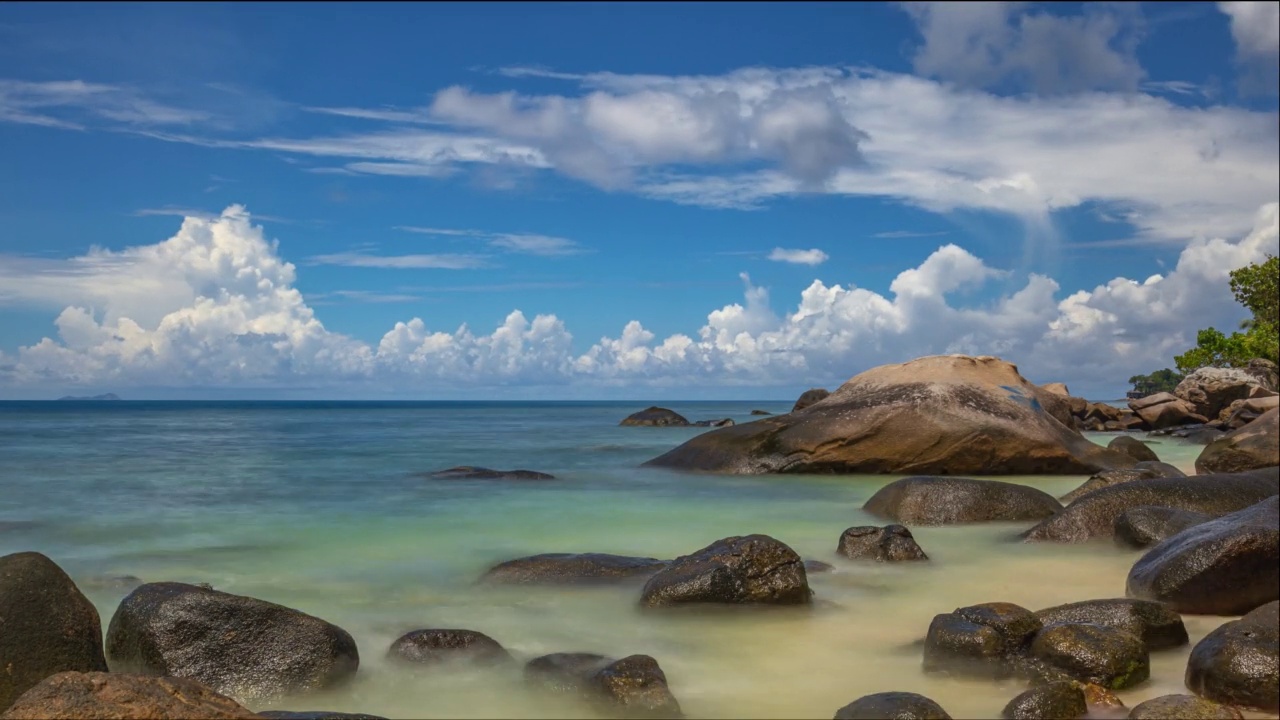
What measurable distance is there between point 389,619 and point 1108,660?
4563 millimetres

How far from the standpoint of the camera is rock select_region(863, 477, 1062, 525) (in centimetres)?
1072

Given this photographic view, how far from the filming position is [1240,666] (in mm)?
4828

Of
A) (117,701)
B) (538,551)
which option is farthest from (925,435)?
(117,701)

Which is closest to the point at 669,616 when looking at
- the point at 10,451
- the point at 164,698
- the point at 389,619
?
the point at 389,619

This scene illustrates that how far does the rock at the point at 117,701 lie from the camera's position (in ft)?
11.1

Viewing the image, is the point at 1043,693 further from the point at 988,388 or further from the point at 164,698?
the point at 988,388

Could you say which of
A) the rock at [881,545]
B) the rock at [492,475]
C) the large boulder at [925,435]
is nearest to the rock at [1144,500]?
the rock at [881,545]

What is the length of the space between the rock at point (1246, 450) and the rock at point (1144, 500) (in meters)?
4.97

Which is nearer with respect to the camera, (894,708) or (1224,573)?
(894,708)

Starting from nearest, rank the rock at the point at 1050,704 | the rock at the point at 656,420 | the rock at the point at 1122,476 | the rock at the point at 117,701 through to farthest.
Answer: the rock at the point at 117,701, the rock at the point at 1050,704, the rock at the point at 1122,476, the rock at the point at 656,420

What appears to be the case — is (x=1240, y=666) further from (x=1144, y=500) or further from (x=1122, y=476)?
(x=1122, y=476)

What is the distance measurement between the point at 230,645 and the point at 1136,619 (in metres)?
5.13

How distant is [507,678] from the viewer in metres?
5.53

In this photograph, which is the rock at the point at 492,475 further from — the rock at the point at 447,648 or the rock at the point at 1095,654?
the rock at the point at 1095,654
